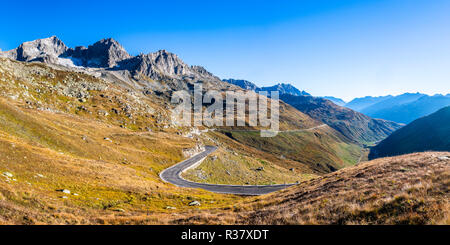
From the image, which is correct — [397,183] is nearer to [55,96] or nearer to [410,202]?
[410,202]

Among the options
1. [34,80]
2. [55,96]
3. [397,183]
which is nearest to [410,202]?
[397,183]

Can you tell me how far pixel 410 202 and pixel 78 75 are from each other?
21238 cm

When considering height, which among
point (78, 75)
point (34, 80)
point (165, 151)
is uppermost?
point (78, 75)

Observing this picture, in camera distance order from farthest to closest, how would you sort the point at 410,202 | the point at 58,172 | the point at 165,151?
the point at 165,151
the point at 58,172
the point at 410,202

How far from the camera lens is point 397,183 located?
58.1 ft

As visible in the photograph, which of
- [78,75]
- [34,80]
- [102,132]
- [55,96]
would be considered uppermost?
[78,75]

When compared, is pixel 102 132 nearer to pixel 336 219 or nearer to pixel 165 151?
pixel 165 151

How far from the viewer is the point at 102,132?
90.2 meters

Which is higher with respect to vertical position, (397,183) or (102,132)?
(102,132)

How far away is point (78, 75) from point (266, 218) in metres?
206
